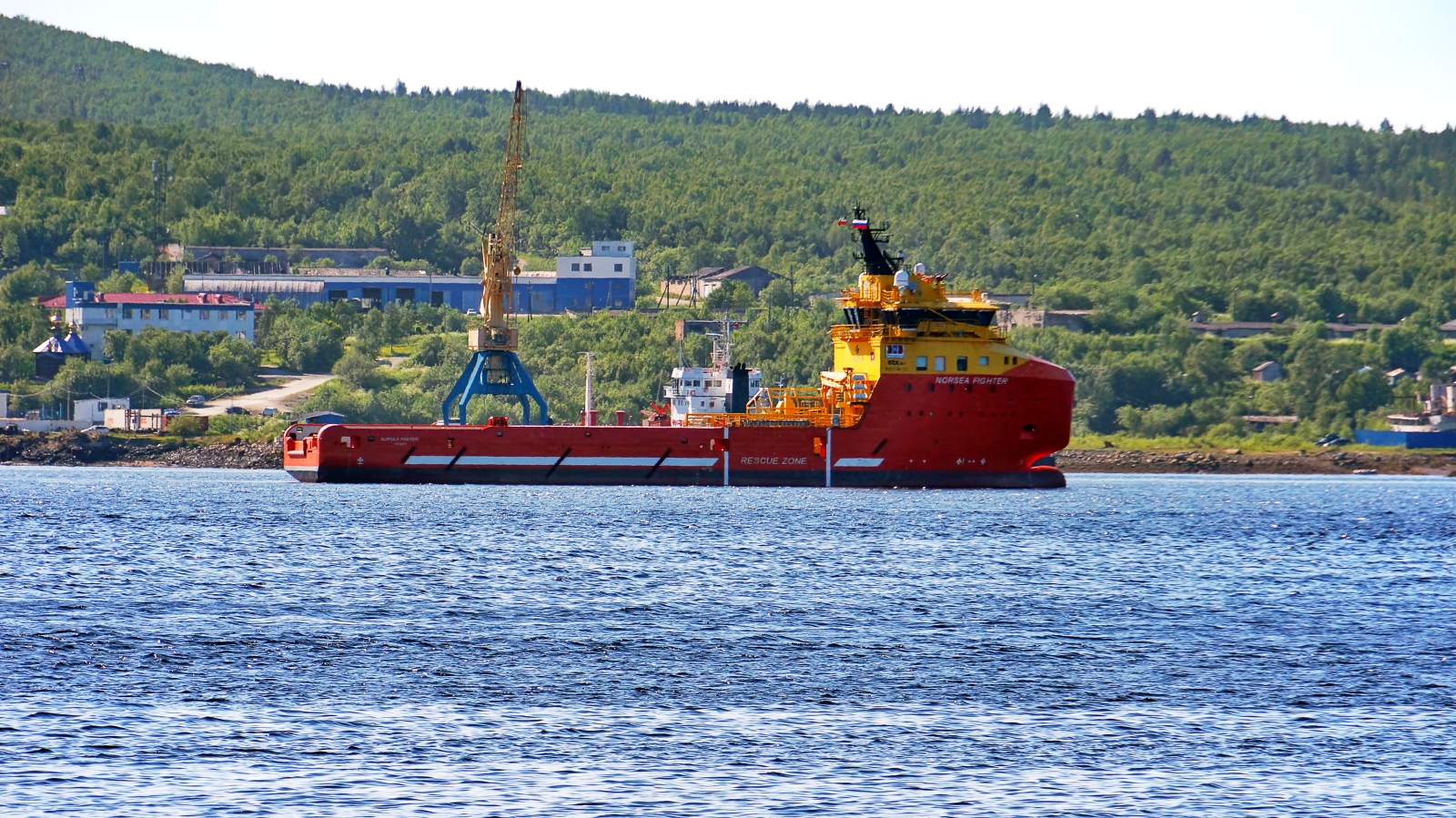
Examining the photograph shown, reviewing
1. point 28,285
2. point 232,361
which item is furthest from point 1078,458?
point 28,285

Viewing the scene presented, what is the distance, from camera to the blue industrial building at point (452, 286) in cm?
13325

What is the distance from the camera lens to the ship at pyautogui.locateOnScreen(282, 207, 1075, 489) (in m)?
58.7

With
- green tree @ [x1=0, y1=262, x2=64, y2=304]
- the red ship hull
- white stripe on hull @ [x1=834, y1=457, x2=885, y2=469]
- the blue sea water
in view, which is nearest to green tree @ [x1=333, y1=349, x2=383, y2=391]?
green tree @ [x1=0, y1=262, x2=64, y2=304]

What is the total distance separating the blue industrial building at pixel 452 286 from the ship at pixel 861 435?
72.8m

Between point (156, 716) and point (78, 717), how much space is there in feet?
2.76

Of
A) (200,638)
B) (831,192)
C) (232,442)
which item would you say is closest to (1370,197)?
(831,192)

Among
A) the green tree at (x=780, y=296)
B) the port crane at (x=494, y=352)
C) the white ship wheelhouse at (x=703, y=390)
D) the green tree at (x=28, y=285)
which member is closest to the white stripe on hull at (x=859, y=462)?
the white ship wheelhouse at (x=703, y=390)

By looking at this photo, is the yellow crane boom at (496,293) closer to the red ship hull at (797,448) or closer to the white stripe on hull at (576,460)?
the red ship hull at (797,448)

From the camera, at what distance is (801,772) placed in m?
17.4

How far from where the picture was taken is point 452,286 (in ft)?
439

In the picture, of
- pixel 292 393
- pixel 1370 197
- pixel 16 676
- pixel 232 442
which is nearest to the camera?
pixel 16 676

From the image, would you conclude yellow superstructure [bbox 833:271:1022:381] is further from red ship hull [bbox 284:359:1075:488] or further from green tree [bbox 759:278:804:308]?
green tree [bbox 759:278:804:308]

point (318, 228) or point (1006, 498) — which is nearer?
point (1006, 498)

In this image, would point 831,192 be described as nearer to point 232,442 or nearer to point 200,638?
point 232,442
